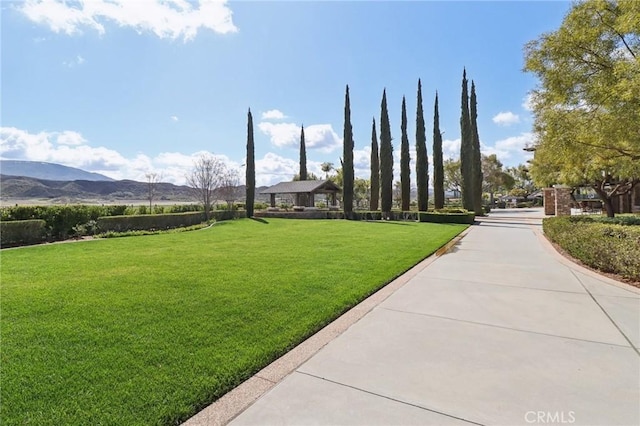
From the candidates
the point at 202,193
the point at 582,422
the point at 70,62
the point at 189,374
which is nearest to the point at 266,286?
the point at 189,374

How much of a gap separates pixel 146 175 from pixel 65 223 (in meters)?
17.7

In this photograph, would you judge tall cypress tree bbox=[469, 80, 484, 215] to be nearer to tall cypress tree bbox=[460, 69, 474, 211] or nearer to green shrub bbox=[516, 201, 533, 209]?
tall cypress tree bbox=[460, 69, 474, 211]

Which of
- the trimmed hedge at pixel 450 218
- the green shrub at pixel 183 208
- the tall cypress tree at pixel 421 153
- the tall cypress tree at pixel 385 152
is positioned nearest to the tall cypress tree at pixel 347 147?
the tall cypress tree at pixel 385 152

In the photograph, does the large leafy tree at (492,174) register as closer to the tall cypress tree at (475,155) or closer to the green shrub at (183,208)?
the tall cypress tree at (475,155)

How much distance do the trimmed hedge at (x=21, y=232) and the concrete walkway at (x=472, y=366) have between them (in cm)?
1389

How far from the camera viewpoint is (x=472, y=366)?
2875 millimetres

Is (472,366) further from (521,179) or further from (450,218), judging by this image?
(521,179)

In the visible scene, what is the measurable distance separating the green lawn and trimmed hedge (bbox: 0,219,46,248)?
16.4 feet

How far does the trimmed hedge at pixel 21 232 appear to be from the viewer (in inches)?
447

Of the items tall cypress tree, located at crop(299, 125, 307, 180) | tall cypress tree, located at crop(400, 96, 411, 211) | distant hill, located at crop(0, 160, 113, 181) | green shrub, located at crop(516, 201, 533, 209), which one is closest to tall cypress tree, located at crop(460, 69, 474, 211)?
tall cypress tree, located at crop(400, 96, 411, 211)

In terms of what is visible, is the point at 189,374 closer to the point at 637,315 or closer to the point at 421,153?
the point at 637,315

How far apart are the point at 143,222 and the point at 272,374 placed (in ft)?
53.0

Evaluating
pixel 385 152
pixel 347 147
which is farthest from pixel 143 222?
pixel 385 152

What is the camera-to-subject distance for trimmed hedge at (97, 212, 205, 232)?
1501cm
